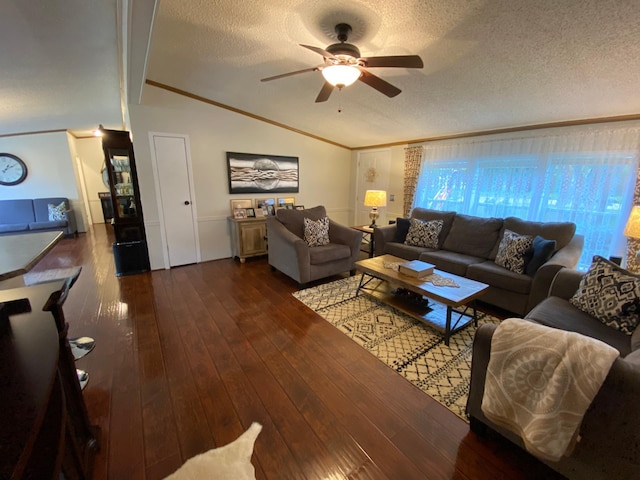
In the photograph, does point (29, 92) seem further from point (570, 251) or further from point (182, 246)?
point (570, 251)

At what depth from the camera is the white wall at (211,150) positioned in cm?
368

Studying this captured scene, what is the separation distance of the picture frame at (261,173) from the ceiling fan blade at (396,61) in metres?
3.06

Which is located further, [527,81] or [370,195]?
[370,195]

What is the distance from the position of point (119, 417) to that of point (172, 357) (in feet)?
1.75

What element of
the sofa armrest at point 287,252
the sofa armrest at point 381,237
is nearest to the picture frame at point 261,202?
the sofa armrest at point 287,252

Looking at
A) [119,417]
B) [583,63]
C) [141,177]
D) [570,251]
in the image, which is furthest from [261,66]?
[570,251]

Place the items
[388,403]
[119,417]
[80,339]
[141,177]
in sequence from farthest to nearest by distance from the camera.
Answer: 1. [141,177]
2. [80,339]
3. [388,403]
4. [119,417]

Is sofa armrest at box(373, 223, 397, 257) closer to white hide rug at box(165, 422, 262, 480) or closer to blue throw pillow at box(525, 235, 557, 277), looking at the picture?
blue throw pillow at box(525, 235, 557, 277)

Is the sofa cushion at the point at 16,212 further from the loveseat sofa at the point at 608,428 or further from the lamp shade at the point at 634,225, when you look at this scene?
the lamp shade at the point at 634,225

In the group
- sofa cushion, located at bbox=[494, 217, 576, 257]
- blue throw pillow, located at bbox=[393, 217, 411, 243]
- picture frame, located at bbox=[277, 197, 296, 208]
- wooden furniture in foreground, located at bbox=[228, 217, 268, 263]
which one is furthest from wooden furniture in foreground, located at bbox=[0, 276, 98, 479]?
Answer: sofa cushion, located at bbox=[494, 217, 576, 257]

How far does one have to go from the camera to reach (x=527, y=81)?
7.94 ft

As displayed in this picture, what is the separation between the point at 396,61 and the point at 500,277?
2.28 meters

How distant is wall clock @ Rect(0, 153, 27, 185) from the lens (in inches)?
239

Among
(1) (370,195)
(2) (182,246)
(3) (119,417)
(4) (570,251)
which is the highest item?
(1) (370,195)
